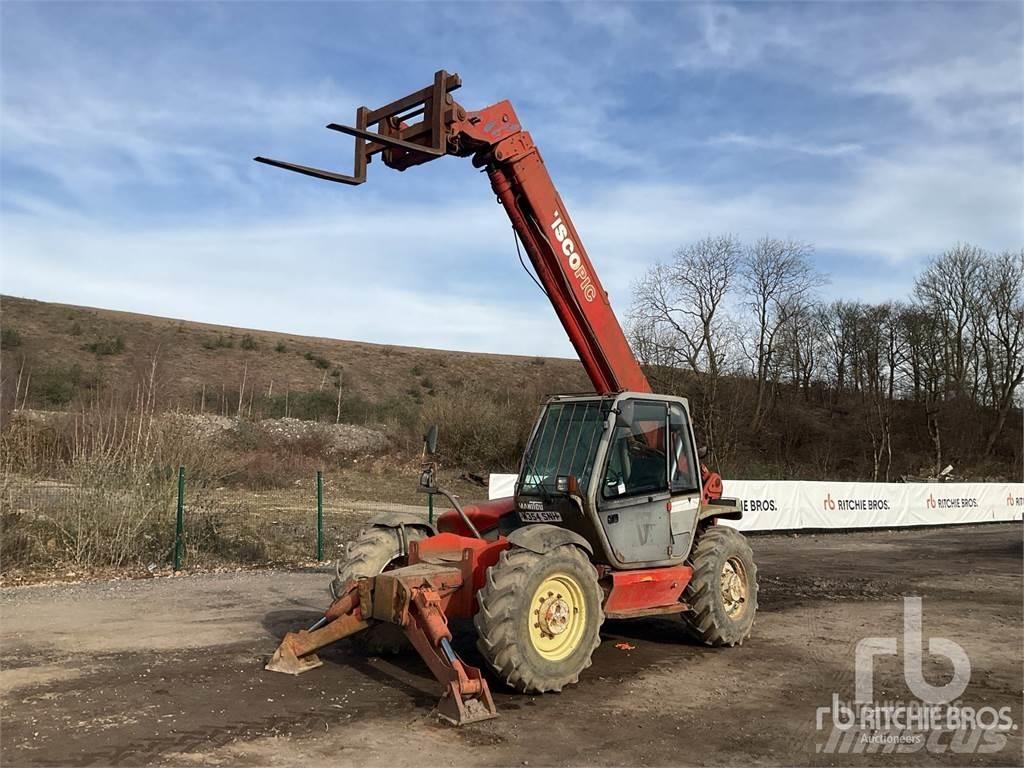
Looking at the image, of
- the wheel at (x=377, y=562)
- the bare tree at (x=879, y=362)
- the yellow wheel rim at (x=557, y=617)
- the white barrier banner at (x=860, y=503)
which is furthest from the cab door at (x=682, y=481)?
the bare tree at (x=879, y=362)

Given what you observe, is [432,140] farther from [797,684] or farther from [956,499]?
[956,499]

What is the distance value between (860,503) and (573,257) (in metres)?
18.2

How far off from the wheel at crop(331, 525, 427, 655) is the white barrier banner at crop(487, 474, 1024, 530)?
10394 millimetres

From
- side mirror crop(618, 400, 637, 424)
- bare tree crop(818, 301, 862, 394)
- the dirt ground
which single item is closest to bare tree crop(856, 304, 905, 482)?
bare tree crop(818, 301, 862, 394)

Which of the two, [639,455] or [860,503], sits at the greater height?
[639,455]

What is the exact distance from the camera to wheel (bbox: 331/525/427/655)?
7.50m

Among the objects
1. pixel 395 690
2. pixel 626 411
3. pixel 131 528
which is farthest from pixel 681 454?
pixel 131 528

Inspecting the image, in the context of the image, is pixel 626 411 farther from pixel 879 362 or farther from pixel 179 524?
pixel 879 362

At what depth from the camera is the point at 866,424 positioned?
49250 millimetres

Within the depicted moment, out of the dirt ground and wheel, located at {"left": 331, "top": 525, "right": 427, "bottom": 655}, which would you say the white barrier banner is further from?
wheel, located at {"left": 331, "top": 525, "right": 427, "bottom": 655}

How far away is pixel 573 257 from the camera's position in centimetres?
861

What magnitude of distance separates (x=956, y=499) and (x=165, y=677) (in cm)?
2607

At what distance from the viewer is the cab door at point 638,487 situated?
7.46 metres

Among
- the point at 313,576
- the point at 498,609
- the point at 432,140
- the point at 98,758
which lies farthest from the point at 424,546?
the point at 313,576
